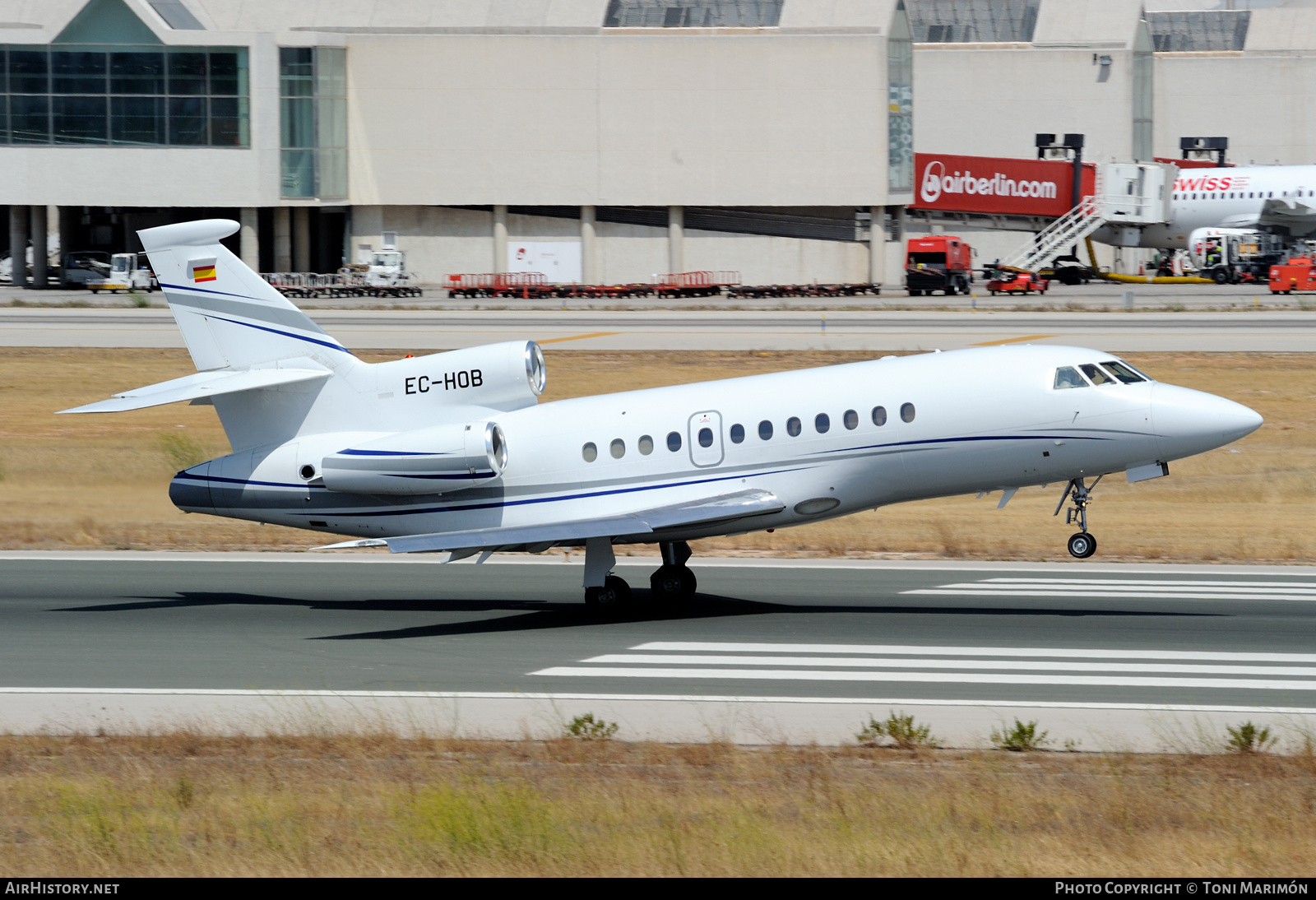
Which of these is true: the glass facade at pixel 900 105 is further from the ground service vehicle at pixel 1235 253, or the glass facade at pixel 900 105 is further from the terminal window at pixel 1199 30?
the terminal window at pixel 1199 30

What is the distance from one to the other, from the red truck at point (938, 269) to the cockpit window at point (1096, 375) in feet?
203

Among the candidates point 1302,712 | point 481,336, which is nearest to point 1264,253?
point 481,336

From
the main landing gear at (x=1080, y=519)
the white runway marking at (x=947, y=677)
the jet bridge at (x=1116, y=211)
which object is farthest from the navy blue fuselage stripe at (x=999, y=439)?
the jet bridge at (x=1116, y=211)

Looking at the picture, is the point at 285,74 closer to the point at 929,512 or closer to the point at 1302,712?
the point at 929,512

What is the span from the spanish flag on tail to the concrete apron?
26.0 feet

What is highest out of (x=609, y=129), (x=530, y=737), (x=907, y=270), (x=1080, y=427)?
(x=609, y=129)

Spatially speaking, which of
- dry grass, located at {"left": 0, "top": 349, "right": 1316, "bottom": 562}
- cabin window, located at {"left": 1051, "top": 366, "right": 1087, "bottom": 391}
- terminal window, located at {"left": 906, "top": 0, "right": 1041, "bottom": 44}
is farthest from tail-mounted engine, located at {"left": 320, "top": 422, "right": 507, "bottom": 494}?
terminal window, located at {"left": 906, "top": 0, "right": 1041, "bottom": 44}

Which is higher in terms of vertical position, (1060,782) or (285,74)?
(285,74)

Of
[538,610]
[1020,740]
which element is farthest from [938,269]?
[1020,740]

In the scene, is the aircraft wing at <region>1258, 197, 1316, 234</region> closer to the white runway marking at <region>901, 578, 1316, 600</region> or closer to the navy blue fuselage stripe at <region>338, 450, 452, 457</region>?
the white runway marking at <region>901, 578, 1316, 600</region>

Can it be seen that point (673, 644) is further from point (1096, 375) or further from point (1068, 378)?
point (1096, 375)

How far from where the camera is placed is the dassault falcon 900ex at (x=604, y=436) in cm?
2141

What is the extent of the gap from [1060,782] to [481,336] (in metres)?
46.4

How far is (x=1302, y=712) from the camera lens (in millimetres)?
15633
